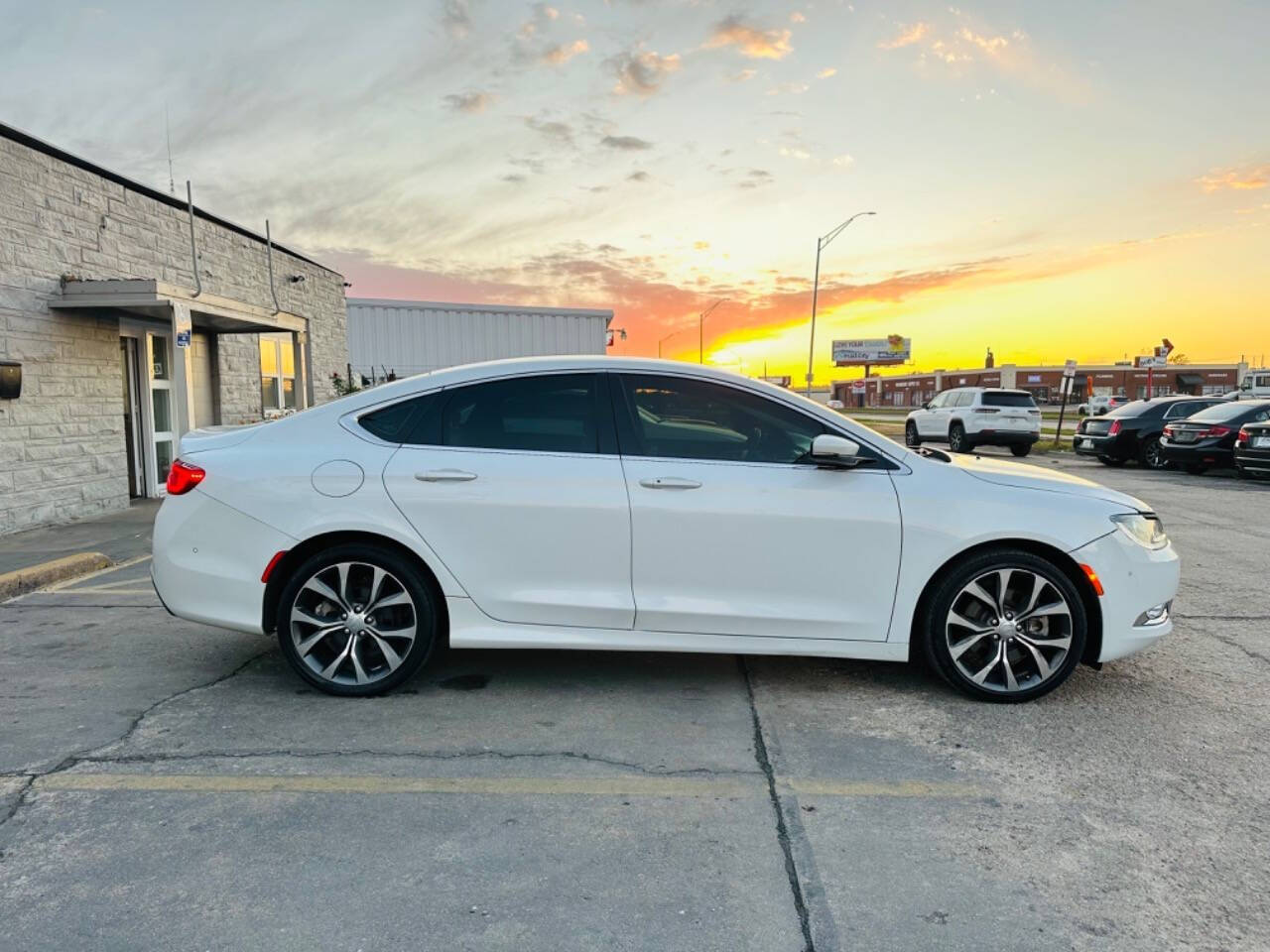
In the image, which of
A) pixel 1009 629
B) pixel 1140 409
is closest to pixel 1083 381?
pixel 1140 409

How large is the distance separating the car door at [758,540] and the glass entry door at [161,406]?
9635mm

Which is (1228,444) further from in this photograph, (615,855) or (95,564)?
(95,564)

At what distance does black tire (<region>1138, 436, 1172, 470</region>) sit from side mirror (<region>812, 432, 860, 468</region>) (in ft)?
52.1

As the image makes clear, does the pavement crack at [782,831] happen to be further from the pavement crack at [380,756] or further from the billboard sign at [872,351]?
the billboard sign at [872,351]

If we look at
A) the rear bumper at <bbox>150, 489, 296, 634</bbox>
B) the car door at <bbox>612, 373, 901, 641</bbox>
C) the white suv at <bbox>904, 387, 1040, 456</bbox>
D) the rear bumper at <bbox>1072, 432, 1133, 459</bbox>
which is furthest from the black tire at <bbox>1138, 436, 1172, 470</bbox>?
the rear bumper at <bbox>150, 489, 296, 634</bbox>

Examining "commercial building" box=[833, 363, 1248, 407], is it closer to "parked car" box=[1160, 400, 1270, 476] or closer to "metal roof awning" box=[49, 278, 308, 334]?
"parked car" box=[1160, 400, 1270, 476]

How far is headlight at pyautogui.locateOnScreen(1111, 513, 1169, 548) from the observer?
397 cm

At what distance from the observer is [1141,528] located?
4020 millimetres

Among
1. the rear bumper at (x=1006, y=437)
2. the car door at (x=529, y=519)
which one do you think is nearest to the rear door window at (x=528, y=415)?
the car door at (x=529, y=519)

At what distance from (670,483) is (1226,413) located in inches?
633

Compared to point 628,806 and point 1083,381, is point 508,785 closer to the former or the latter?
point 628,806

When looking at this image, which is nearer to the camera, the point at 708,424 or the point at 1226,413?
the point at 708,424

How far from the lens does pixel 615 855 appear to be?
107 inches

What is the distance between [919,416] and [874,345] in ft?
345
